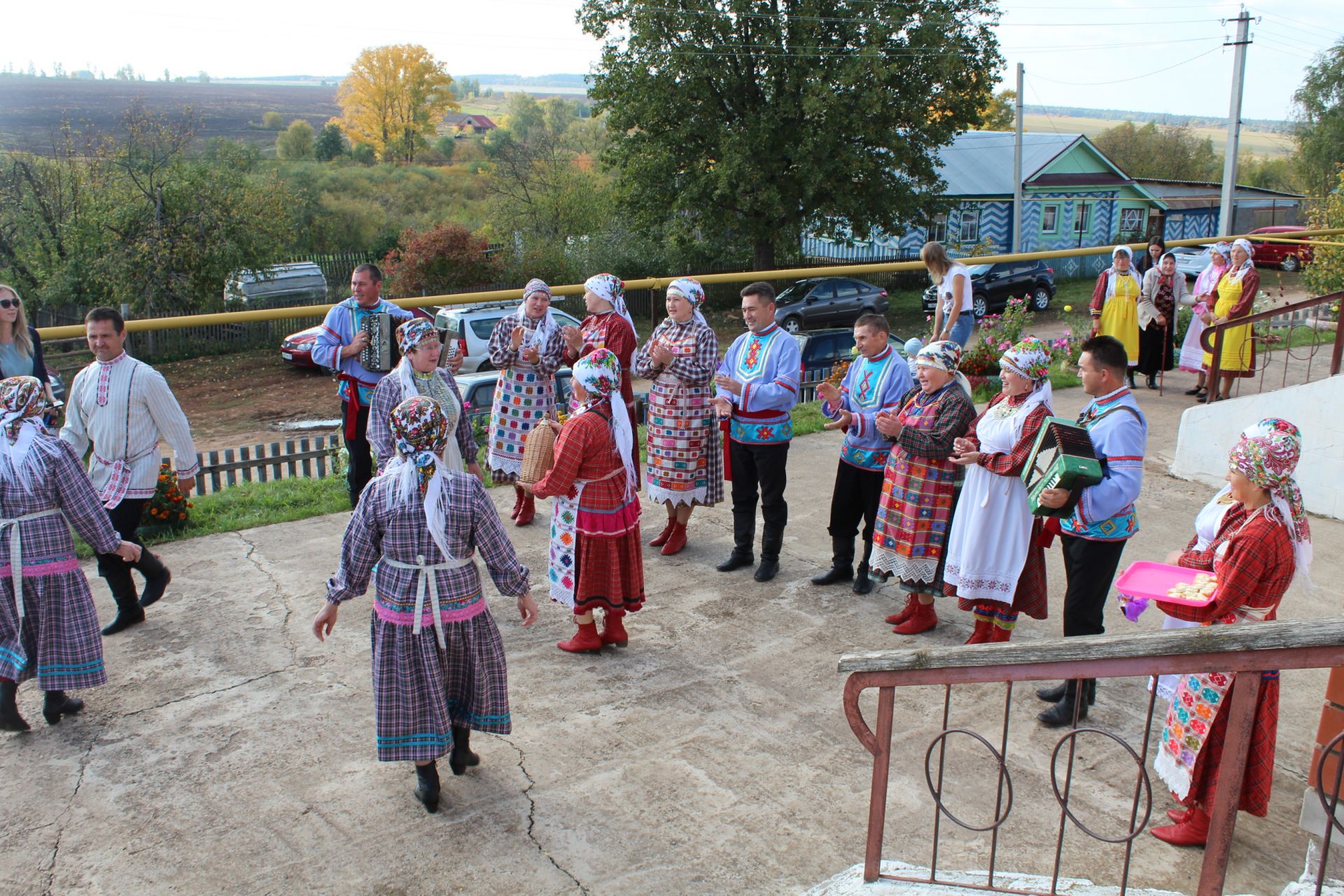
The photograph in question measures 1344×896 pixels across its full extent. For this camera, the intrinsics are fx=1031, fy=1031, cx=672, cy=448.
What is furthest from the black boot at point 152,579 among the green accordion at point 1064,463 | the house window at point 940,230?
the house window at point 940,230

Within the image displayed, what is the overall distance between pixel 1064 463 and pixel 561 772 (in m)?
2.51

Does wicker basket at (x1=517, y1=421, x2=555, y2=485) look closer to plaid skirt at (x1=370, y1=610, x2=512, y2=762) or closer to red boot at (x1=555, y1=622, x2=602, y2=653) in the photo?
red boot at (x1=555, y1=622, x2=602, y2=653)

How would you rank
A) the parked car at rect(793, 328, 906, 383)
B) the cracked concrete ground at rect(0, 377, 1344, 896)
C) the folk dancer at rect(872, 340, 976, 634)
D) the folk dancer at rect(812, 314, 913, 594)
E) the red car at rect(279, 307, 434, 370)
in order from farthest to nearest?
1. the red car at rect(279, 307, 434, 370)
2. the parked car at rect(793, 328, 906, 383)
3. the folk dancer at rect(812, 314, 913, 594)
4. the folk dancer at rect(872, 340, 976, 634)
5. the cracked concrete ground at rect(0, 377, 1344, 896)

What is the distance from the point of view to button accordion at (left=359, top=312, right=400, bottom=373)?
6.64 m

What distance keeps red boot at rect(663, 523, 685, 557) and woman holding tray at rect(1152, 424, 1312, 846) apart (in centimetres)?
358

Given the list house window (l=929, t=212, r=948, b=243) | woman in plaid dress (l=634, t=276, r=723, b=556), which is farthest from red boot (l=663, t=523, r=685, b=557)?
house window (l=929, t=212, r=948, b=243)

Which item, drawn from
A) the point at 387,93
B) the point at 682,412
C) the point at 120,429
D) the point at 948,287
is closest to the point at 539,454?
the point at 682,412

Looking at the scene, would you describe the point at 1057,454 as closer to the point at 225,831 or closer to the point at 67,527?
the point at 225,831

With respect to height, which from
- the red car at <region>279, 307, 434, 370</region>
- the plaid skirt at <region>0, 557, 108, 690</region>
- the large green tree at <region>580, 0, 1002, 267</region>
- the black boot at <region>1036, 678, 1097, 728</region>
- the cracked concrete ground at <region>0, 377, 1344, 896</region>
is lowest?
the red car at <region>279, 307, 434, 370</region>

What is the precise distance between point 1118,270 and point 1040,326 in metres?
15.1

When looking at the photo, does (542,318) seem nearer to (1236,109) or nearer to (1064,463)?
(1064,463)

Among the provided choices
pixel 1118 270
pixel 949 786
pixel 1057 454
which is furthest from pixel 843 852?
pixel 1118 270

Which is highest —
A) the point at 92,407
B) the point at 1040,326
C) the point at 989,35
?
the point at 989,35

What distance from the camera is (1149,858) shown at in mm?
3748
